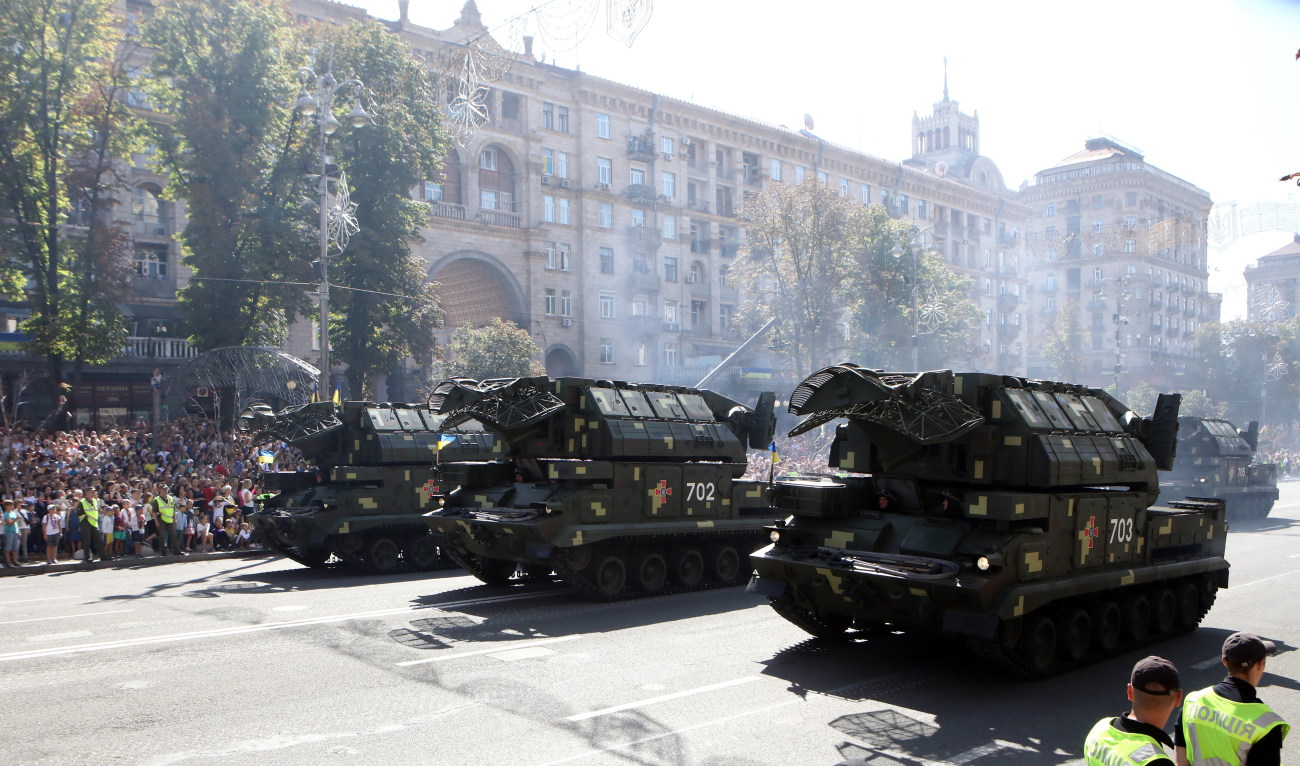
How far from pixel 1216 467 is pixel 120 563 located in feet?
93.3

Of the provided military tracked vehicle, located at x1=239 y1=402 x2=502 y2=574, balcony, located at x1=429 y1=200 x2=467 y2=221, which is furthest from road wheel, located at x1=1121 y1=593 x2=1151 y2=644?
balcony, located at x1=429 y1=200 x2=467 y2=221

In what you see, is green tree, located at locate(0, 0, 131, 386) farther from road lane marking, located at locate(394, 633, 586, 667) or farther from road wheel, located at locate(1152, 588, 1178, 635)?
road wheel, located at locate(1152, 588, 1178, 635)

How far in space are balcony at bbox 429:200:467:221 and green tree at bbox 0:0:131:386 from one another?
47.3ft

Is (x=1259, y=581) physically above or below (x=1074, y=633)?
below

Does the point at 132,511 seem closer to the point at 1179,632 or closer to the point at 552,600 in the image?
the point at 552,600

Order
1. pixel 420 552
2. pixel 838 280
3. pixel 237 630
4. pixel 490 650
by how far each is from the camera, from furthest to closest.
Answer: pixel 838 280 < pixel 420 552 < pixel 237 630 < pixel 490 650

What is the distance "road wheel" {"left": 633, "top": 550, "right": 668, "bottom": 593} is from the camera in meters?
15.4

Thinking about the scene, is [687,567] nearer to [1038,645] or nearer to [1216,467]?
[1038,645]

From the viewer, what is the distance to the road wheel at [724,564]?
1642cm

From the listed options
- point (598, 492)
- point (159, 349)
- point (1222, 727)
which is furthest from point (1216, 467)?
point (159, 349)

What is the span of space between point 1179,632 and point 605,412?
824cm

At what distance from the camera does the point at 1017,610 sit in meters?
9.64

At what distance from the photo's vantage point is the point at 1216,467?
29.9 meters

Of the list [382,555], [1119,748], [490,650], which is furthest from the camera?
[382,555]
